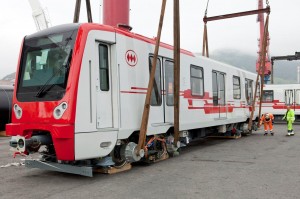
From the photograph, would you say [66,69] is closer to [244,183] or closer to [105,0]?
[244,183]

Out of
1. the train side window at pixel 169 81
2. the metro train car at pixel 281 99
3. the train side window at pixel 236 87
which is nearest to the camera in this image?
the train side window at pixel 169 81

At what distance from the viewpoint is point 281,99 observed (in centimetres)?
2636

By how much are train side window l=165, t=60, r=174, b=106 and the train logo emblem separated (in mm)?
1526

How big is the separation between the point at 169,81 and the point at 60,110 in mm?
3770

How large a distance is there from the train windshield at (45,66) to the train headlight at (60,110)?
0.60 feet

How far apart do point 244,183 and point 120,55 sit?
3.64 metres

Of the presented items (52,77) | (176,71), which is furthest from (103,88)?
(176,71)

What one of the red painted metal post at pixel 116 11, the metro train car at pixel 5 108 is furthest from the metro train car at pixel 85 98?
the metro train car at pixel 5 108

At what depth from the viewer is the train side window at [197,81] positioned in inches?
422

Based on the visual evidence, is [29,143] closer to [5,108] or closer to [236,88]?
[236,88]

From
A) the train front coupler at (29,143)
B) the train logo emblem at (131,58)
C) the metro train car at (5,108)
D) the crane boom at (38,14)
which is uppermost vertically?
the crane boom at (38,14)

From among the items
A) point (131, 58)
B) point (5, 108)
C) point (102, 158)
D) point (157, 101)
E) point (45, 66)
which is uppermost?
point (131, 58)

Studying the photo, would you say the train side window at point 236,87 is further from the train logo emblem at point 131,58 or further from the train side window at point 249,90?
the train logo emblem at point 131,58

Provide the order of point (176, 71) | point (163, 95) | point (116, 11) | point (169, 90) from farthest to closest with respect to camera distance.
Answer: point (116, 11) → point (169, 90) → point (163, 95) → point (176, 71)
